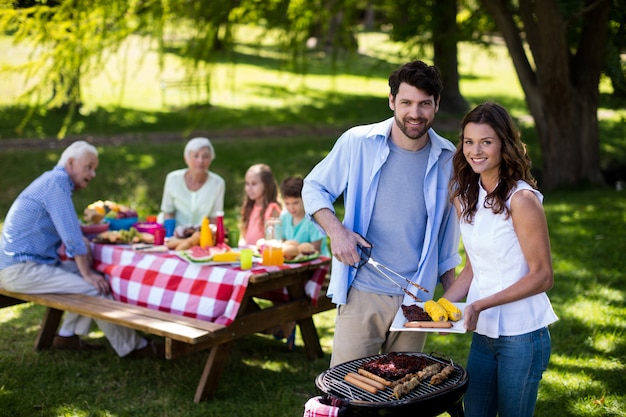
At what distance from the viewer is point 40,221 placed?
19.7ft

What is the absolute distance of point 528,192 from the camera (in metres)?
3.34

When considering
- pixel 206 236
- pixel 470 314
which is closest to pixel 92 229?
pixel 206 236

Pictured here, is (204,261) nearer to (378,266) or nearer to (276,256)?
(276,256)

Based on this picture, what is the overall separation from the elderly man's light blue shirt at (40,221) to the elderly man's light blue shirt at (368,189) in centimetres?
273

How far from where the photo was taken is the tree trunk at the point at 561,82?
1077 centimetres

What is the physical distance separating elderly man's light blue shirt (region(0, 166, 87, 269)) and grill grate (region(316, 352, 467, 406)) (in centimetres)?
308

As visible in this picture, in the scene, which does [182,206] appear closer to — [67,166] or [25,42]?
[67,166]

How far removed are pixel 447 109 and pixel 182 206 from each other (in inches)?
493

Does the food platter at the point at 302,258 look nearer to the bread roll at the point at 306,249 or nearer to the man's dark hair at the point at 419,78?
the bread roll at the point at 306,249

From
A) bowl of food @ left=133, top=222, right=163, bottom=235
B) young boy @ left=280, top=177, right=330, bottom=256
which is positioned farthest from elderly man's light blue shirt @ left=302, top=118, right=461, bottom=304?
bowl of food @ left=133, top=222, right=163, bottom=235

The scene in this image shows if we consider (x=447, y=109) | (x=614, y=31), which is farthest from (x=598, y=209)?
(x=447, y=109)

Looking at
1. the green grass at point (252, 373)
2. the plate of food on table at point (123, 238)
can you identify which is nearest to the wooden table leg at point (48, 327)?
the green grass at point (252, 373)

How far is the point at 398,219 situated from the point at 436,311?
1.79 feet

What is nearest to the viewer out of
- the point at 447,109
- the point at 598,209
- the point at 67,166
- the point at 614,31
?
the point at 67,166
